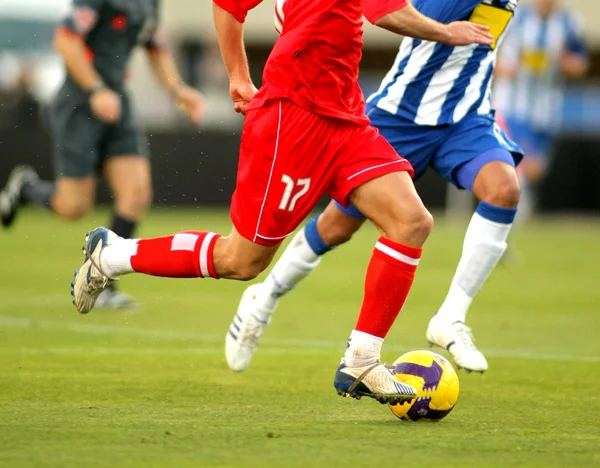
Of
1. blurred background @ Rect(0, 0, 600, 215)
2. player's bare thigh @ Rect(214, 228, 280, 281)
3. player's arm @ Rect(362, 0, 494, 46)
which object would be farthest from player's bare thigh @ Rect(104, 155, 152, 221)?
blurred background @ Rect(0, 0, 600, 215)

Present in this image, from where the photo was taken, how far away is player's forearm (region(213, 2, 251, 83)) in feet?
17.9

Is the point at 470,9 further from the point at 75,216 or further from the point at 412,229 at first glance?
the point at 75,216

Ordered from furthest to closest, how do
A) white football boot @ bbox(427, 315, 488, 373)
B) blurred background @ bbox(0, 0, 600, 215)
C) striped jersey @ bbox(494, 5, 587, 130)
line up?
blurred background @ bbox(0, 0, 600, 215) → striped jersey @ bbox(494, 5, 587, 130) → white football boot @ bbox(427, 315, 488, 373)

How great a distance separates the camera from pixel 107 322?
26.5 feet

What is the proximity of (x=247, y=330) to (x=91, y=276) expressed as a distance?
937mm

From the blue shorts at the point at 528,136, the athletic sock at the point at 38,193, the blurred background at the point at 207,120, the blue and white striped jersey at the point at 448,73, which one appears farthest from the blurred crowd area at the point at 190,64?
the blue and white striped jersey at the point at 448,73

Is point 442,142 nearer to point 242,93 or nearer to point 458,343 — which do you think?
point 458,343

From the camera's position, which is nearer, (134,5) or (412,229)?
(412,229)

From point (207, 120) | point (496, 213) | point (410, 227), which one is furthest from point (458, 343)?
point (207, 120)

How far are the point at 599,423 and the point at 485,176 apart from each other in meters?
1.60

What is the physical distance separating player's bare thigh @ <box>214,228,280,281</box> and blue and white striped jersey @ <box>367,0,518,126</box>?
1.44 metres

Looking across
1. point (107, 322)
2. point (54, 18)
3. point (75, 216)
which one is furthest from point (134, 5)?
point (54, 18)

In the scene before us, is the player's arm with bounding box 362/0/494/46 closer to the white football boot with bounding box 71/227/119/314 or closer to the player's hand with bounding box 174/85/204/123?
the white football boot with bounding box 71/227/119/314

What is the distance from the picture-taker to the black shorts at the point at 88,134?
9.00 meters
